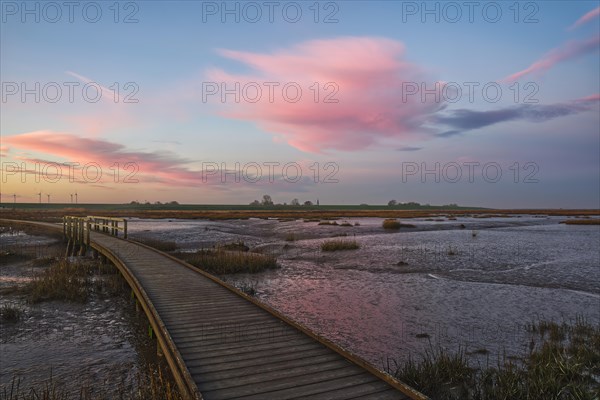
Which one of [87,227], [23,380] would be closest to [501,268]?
[23,380]

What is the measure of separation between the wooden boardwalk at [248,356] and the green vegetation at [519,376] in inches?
54.8

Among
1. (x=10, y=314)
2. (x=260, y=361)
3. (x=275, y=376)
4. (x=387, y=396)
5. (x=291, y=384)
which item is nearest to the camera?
(x=387, y=396)

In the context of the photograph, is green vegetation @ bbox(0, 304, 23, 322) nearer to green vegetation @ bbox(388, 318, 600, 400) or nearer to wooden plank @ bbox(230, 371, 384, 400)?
wooden plank @ bbox(230, 371, 384, 400)

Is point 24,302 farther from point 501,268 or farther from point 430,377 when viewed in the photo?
→ point 501,268

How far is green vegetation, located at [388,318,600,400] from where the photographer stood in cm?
589

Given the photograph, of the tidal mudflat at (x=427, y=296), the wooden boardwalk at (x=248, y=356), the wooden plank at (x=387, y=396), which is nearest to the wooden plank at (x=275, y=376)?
the wooden boardwalk at (x=248, y=356)

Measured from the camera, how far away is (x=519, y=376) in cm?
630

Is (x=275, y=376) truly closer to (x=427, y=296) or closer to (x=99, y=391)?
(x=99, y=391)

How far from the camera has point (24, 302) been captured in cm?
1159

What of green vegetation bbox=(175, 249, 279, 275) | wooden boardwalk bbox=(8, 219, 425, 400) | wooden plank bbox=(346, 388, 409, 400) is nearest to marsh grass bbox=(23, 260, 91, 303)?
wooden boardwalk bbox=(8, 219, 425, 400)

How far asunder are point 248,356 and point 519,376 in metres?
4.32

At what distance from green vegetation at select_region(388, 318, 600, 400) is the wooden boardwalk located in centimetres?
139

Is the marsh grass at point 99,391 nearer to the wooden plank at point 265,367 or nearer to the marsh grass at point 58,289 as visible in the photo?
the wooden plank at point 265,367

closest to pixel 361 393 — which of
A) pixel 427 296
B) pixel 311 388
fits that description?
pixel 311 388
